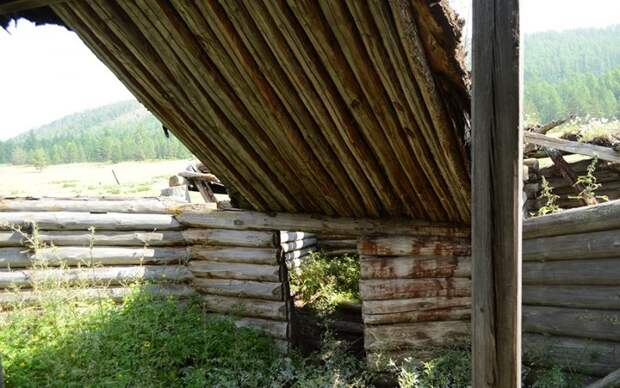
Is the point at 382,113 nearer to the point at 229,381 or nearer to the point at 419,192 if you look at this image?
the point at 419,192

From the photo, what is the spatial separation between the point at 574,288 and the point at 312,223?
2652mm

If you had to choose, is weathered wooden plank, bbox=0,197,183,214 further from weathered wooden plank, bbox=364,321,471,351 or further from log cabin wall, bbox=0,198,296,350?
weathered wooden plank, bbox=364,321,471,351

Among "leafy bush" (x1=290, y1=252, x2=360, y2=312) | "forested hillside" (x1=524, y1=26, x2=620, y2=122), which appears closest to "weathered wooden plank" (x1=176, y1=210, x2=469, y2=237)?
"leafy bush" (x1=290, y1=252, x2=360, y2=312)

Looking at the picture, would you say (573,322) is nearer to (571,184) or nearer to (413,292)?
(413,292)

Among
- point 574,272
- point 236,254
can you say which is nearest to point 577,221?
point 574,272

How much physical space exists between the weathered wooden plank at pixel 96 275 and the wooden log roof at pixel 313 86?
6.44 feet

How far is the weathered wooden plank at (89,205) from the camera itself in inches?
244

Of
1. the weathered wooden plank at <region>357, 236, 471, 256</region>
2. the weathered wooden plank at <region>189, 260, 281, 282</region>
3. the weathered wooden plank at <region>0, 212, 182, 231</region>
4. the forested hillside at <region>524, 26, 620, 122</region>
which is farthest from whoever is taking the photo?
the forested hillside at <region>524, 26, 620, 122</region>

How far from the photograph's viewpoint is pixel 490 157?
193cm

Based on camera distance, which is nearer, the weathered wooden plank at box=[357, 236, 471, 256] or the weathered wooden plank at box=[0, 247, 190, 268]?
the weathered wooden plank at box=[357, 236, 471, 256]

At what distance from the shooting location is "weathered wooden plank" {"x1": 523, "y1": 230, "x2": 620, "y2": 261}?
401cm

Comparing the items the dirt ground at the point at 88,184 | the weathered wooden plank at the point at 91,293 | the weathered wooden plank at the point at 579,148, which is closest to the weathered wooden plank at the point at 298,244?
the weathered wooden plank at the point at 91,293

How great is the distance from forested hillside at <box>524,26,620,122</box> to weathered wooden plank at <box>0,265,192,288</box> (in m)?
17.1

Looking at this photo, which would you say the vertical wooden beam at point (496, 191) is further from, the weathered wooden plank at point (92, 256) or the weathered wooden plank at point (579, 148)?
the weathered wooden plank at point (579, 148)
